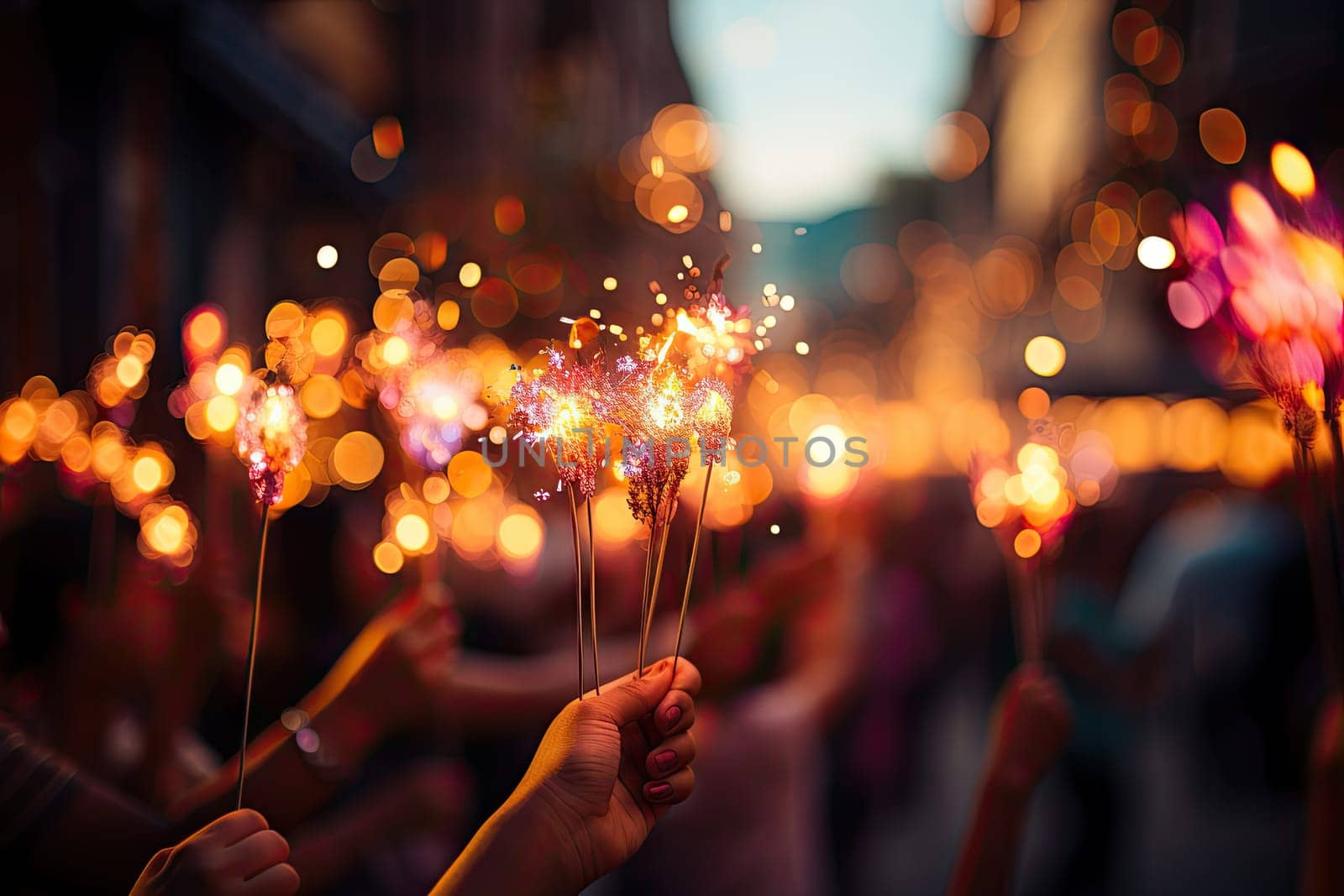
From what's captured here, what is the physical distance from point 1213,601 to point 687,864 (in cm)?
Answer: 186

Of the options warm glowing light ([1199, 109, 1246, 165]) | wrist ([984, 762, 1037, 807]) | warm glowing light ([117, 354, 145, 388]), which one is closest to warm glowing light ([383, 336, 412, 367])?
warm glowing light ([117, 354, 145, 388])

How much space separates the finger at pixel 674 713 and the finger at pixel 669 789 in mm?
58

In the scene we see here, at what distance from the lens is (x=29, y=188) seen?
10.7 feet

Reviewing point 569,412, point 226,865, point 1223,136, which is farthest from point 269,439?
point 1223,136

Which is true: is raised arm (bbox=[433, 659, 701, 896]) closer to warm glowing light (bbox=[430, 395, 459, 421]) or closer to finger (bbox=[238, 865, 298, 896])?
finger (bbox=[238, 865, 298, 896])

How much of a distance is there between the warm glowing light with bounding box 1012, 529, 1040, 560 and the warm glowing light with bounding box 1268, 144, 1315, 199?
2.47 ft

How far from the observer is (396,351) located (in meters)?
1.79

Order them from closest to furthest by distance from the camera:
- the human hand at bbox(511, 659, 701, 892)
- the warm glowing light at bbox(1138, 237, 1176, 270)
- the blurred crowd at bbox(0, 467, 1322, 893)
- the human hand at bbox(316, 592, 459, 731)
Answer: the human hand at bbox(511, 659, 701, 892)
the warm glowing light at bbox(1138, 237, 1176, 270)
the human hand at bbox(316, 592, 459, 731)
the blurred crowd at bbox(0, 467, 1322, 893)

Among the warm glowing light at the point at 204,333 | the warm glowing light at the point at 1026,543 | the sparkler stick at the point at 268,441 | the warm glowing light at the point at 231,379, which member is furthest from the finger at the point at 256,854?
the warm glowing light at the point at 204,333

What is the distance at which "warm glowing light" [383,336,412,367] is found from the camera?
1.78 meters

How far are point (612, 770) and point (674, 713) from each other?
12cm

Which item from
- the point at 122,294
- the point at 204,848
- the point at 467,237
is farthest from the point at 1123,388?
the point at 204,848

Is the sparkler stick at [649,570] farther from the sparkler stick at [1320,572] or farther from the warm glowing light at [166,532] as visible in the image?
the warm glowing light at [166,532]

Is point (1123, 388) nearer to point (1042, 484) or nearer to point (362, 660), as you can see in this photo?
point (1042, 484)
